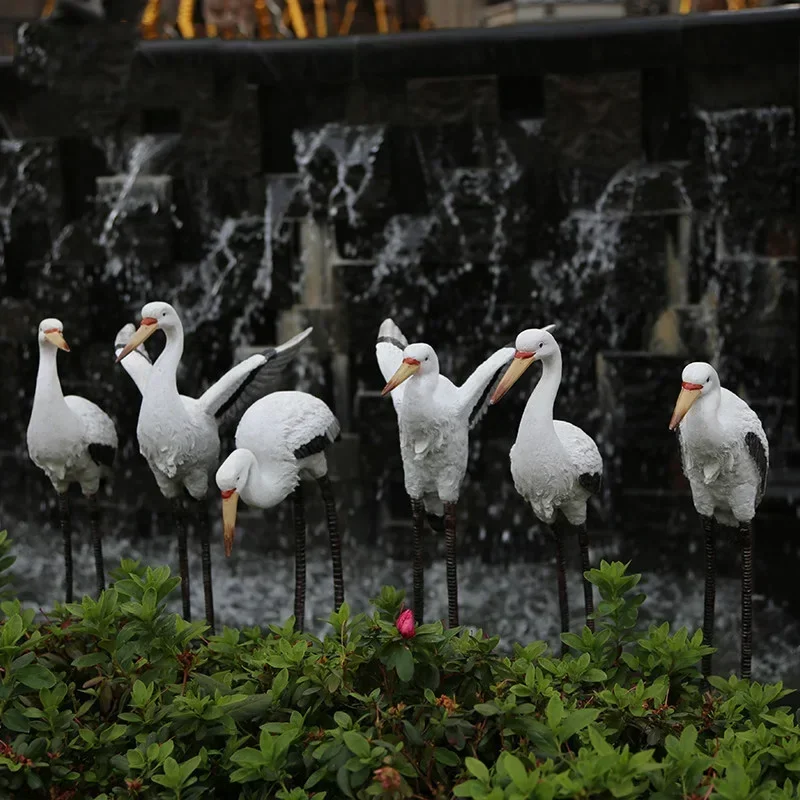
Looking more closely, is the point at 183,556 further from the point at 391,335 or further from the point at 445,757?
the point at 445,757

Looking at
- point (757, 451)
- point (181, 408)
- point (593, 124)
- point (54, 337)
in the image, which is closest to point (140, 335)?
point (181, 408)

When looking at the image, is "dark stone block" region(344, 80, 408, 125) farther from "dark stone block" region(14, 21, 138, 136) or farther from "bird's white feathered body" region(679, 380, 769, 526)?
"bird's white feathered body" region(679, 380, 769, 526)

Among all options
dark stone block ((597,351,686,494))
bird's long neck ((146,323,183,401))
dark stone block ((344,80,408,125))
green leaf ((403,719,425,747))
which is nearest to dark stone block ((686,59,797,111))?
dark stone block ((597,351,686,494))

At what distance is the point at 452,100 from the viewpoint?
6215 mm

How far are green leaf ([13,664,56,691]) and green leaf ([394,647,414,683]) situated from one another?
2.81ft

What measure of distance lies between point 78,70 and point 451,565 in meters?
3.89

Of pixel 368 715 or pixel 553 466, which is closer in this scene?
pixel 368 715

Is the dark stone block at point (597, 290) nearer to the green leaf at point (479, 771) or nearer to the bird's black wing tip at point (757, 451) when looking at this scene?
the bird's black wing tip at point (757, 451)

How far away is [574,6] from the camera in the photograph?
7.00m

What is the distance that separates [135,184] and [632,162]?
243cm

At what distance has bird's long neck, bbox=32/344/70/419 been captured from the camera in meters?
4.21

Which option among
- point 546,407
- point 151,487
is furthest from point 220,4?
point 546,407

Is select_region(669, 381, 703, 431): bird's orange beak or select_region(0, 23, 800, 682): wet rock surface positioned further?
select_region(0, 23, 800, 682): wet rock surface

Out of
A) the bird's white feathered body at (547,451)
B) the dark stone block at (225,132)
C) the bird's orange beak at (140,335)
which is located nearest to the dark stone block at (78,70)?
the dark stone block at (225,132)
